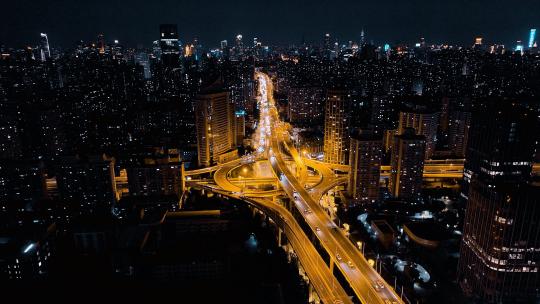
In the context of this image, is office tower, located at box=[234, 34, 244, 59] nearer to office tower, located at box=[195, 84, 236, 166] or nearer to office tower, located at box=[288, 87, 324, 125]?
office tower, located at box=[288, 87, 324, 125]

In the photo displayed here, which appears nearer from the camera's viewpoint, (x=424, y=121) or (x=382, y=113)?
(x=424, y=121)

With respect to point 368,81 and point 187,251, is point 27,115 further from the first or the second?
point 368,81

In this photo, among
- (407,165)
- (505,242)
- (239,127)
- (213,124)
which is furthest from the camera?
(239,127)

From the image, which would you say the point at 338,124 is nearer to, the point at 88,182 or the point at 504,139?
the point at 504,139

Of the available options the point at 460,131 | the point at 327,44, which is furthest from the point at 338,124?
the point at 327,44

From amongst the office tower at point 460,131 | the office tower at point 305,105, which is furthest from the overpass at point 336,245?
the office tower at point 305,105

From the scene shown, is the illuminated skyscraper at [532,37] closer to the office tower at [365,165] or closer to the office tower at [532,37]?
the office tower at [532,37]
